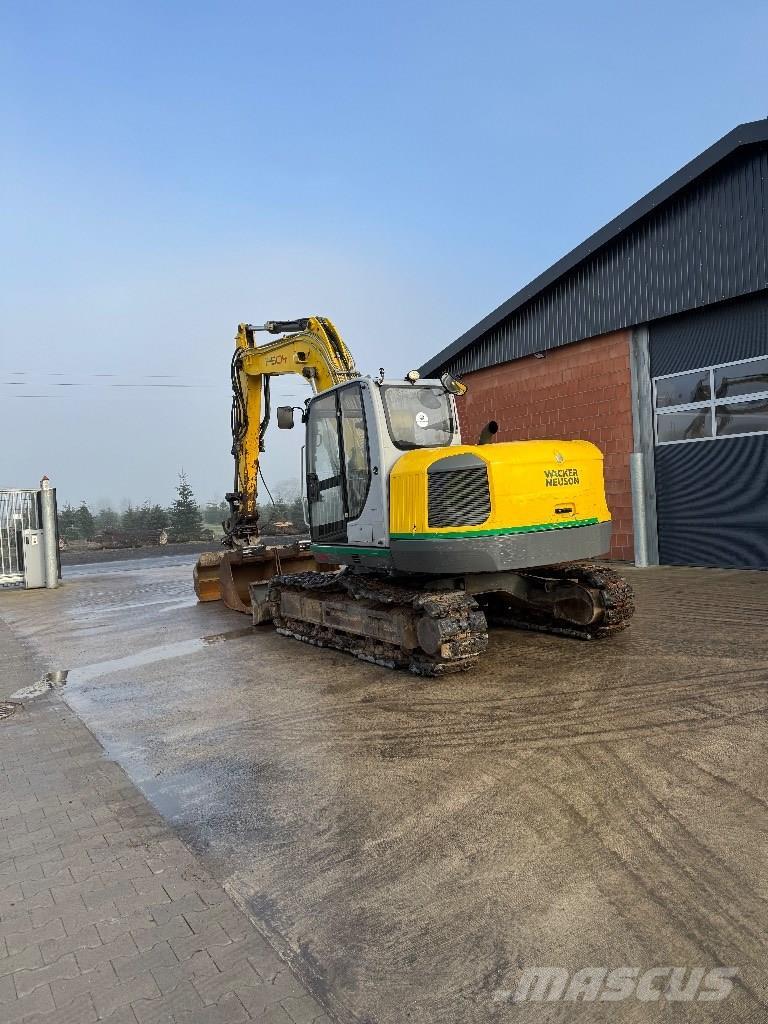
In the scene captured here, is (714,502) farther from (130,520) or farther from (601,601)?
(130,520)

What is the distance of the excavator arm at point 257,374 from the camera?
405 inches

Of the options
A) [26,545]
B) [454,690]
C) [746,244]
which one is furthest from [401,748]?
[26,545]

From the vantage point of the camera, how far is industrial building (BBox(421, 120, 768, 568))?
12305 millimetres

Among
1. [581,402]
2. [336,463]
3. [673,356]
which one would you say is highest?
[673,356]

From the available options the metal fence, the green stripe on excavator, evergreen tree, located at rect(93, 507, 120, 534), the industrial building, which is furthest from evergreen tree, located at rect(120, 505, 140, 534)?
the green stripe on excavator

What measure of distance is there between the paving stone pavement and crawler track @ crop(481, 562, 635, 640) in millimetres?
4773

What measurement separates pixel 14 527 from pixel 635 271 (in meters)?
14.6

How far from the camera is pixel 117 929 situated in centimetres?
307

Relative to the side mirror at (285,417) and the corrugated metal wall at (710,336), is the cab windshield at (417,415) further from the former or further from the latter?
the corrugated metal wall at (710,336)

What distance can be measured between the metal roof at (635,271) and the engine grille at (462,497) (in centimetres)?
794

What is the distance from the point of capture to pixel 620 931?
9.44 ft

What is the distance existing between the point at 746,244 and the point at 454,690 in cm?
963

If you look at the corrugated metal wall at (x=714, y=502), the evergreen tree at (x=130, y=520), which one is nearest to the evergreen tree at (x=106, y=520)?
the evergreen tree at (x=130, y=520)

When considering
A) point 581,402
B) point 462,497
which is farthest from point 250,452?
point 581,402
